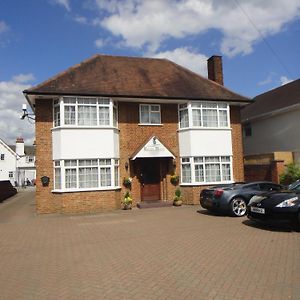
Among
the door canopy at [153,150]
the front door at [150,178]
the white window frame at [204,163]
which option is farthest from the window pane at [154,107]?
the white window frame at [204,163]

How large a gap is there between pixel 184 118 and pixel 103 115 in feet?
14.0

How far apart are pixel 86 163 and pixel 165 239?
27.3 ft

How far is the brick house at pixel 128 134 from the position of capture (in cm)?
1684

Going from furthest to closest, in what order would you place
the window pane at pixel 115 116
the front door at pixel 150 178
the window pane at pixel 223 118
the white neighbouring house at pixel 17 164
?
the white neighbouring house at pixel 17 164 → the window pane at pixel 223 118 → the front door at pixel 150 178 → the window pane at pixel 115 116

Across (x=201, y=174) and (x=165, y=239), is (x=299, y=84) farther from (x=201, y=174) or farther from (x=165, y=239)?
(x=165, y=239)

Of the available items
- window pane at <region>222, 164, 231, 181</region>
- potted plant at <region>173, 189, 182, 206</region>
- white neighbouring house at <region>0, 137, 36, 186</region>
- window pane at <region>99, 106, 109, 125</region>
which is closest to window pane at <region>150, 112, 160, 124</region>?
window pane at <region>99, 106, 109, 125</region>

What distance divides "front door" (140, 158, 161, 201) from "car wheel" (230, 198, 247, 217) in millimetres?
6092

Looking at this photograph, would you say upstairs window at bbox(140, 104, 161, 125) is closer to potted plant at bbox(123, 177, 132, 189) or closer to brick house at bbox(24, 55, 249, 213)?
brick house at bbox(24, 55, 249, 213)

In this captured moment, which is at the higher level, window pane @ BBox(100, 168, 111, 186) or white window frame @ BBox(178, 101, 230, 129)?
white window frame @ BBox(178, 101, 230, 129)

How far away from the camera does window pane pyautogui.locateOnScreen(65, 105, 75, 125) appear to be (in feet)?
55.5

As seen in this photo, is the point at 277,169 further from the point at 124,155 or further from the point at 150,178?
the point at 124,155

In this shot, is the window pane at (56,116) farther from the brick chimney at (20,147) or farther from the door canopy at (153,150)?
the brick chimney at (20,147)

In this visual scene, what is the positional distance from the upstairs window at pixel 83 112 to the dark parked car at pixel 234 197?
634 cm

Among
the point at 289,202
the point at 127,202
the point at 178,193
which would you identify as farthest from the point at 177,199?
the point at 289,202
